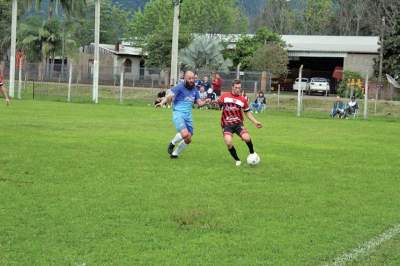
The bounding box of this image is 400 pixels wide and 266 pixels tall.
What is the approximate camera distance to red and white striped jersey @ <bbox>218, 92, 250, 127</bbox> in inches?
516

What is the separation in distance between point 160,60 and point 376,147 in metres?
46.4

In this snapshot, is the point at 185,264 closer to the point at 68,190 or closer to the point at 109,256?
the point at 109,256

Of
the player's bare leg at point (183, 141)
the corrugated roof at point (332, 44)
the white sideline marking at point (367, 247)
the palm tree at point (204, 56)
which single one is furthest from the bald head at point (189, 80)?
the corrugated roof at point (332, 44)

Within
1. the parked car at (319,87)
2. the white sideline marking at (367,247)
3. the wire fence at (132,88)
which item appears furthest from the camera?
the parked car at (319,87)

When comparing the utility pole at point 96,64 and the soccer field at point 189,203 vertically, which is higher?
the utility pole at point 96,64

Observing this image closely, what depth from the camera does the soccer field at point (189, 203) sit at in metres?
6.57

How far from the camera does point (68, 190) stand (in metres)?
9.47

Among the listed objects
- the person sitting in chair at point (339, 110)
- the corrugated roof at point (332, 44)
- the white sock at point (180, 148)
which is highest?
the corrugated roof at point (332, 44)

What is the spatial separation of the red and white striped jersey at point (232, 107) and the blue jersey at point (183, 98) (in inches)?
37.8

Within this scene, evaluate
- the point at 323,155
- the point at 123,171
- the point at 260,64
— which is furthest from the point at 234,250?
the point at 260,64

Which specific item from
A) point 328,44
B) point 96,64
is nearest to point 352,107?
point 96,64

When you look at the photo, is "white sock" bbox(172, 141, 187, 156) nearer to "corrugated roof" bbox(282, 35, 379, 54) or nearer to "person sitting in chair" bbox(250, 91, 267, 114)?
"person sitting in chair" bbox(250, 91, 267, 114)

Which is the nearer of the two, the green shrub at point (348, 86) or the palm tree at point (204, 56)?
the green shrub at point (348, 86)

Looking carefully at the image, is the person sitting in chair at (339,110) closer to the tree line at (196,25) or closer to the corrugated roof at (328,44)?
the tree line at (196,25)
